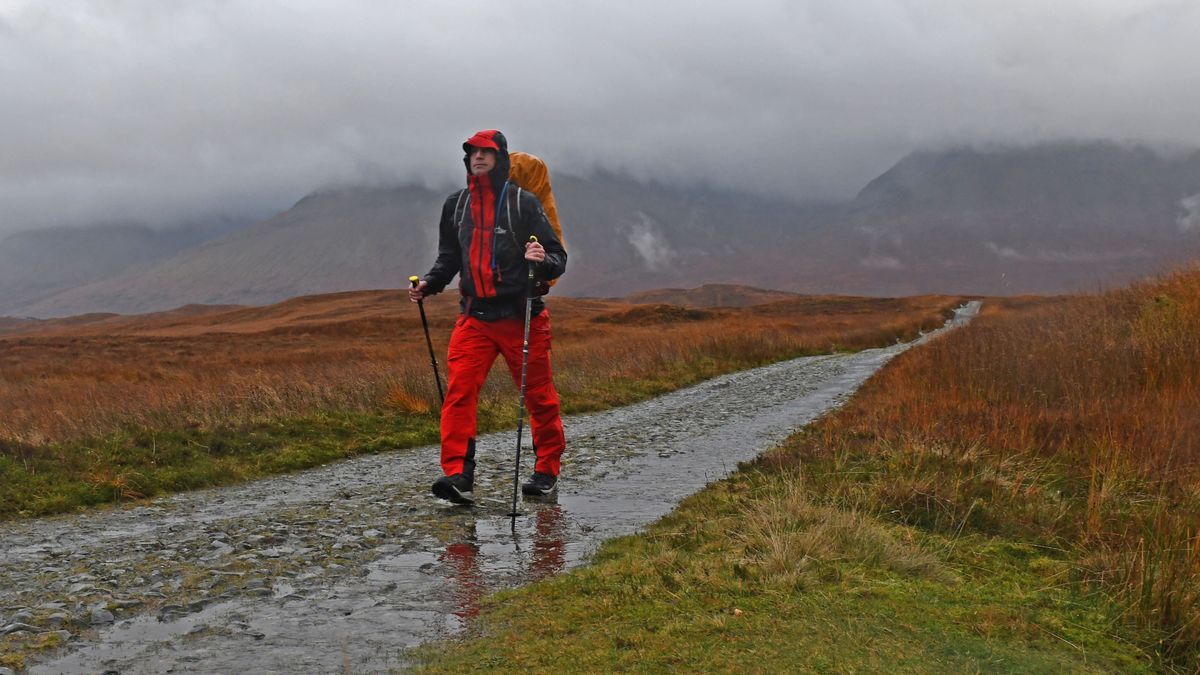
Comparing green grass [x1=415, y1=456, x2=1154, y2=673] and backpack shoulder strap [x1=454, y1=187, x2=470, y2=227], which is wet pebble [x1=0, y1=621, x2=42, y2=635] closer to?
green grass [x1=415, y1=456, x2=1154, y2=673]

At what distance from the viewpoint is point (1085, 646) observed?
4.09 metres

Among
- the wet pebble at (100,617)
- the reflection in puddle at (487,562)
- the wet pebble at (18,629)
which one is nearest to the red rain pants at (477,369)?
the reflection in puddle at (487,562)

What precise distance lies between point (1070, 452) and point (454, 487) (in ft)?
18.5

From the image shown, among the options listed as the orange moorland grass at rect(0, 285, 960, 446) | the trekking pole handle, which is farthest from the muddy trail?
the orange moorland grass at rect(0, 285, 960, 446)

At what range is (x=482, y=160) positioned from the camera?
7.73 metres

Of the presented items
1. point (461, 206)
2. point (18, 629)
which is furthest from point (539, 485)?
point (18, 629)

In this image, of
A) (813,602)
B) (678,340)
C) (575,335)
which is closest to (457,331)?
(813,602)

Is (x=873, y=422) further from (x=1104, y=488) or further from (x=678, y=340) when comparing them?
(x=678, y=340)

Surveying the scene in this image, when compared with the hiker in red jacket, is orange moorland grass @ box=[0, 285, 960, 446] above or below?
below

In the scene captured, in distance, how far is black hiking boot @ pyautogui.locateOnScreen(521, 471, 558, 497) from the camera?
845 cm

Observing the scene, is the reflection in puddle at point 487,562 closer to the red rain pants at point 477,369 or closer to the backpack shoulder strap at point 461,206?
the red rain pants at point 477,369

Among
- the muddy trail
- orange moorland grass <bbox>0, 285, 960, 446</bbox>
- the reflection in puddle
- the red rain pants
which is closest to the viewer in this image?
the muddy trail

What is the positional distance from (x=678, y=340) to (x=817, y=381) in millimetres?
10868

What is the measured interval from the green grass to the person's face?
3.54m
